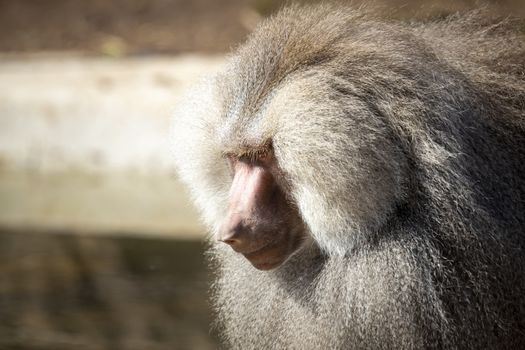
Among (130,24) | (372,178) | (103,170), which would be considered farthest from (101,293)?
(130,24)

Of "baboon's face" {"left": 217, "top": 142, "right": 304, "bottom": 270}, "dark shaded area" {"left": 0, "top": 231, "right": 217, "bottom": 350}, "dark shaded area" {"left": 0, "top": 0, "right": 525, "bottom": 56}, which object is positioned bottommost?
"dark shaded area" {"left": 0, "top": 0, "right": 525, "bottom": 56}

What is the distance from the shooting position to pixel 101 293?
16.9 ft

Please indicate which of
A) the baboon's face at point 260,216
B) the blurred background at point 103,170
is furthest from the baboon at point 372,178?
the blurred background at point 103,170

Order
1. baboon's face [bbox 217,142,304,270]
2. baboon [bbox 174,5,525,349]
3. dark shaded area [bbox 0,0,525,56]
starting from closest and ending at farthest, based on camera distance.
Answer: baboon [bbox 174,5,525,349]
baboon's face [bbox 217,142,304,270]
dark shaded area [bbox 0,0,525,56]

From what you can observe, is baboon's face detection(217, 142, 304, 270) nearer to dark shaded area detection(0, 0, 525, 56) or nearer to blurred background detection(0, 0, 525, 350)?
blurred background detection(0, 0, 525, 350)

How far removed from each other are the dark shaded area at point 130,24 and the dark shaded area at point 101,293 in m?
2.84

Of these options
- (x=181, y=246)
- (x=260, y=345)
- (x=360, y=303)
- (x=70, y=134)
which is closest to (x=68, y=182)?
(x=70, y=134)

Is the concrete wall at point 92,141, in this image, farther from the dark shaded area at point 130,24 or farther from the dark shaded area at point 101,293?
the dark shaded area at point 130,24

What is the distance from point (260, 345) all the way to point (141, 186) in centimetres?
371

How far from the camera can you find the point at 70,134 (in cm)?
711

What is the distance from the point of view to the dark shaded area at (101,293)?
463 centimetres

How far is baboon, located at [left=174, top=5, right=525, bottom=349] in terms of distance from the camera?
9.13ft

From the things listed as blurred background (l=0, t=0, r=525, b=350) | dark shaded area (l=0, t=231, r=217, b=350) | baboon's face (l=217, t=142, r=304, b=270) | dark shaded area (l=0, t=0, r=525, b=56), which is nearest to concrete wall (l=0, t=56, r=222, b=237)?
blurred background (l=0, t=0, r=525, b=350)

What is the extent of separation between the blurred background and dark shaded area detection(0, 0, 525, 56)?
19mm
